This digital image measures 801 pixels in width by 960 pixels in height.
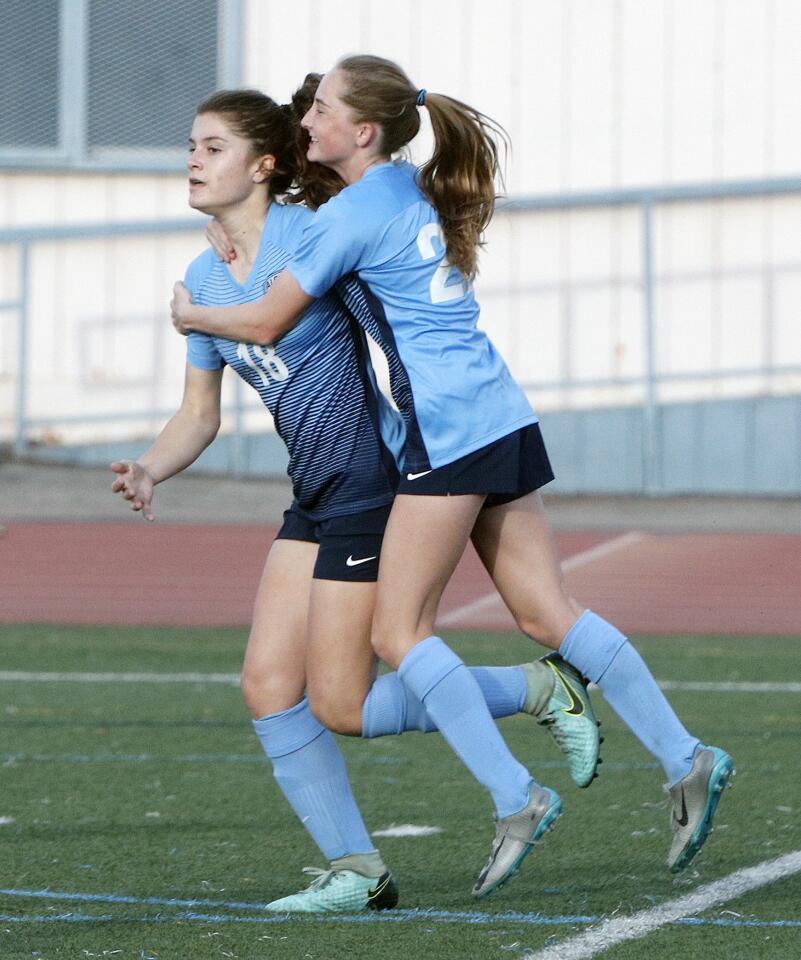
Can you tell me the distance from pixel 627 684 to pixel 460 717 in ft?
1.37

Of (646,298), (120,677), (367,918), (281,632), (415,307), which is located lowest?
(367,918)

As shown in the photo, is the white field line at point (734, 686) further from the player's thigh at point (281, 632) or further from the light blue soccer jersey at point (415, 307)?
the light blue soccer jersey at point (415, 307)

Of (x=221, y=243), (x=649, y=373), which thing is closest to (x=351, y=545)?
(x=221, y=243)

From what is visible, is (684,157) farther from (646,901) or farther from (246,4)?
(646,901)

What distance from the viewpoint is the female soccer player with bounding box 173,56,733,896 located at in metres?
4.19

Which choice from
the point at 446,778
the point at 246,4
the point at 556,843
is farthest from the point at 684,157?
the point at 556,843

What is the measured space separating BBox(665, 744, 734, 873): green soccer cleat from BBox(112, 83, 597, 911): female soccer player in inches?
13.2

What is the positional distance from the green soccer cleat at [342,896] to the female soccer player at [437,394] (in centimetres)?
34

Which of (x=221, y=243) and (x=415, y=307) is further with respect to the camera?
(x=221, y=243)

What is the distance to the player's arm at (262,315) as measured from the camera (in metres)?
4.20

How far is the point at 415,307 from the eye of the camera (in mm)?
4234

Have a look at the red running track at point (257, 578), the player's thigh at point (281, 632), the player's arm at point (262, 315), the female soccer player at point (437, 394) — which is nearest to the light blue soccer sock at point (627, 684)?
the female soccer player at point (437, 394)

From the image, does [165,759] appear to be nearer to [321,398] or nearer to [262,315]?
[321,398]

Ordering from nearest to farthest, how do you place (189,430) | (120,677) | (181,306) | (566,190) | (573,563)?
(181,306)
(189,430)
(120,677)
(573,563)
(566,190)
